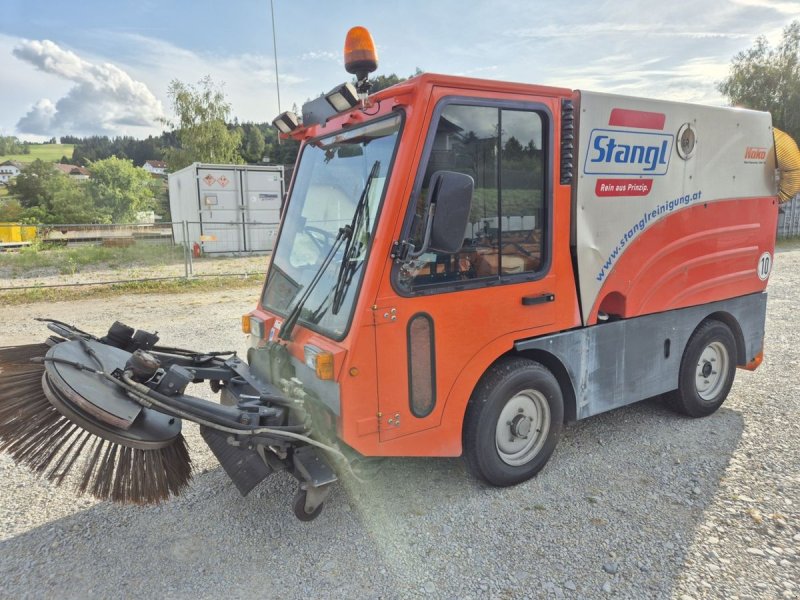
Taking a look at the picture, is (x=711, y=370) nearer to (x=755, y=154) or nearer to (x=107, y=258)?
(x=755, y=154)

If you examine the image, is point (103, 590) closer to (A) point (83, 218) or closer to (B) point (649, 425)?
(B) point (649, 425)

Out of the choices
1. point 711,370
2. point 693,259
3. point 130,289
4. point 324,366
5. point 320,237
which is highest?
point 320,237

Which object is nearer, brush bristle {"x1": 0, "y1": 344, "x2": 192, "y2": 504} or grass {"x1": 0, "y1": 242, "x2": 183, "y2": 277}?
brush bristle {"x1": 0, "y1": 344, "x2": 192, "y2": 504}

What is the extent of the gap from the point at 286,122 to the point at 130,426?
2.38m

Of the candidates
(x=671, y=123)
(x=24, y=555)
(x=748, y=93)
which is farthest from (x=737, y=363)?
(x=748, y=93)

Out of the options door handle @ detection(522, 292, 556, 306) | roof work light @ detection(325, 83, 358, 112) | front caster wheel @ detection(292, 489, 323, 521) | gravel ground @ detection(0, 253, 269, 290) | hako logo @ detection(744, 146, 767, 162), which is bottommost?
front caster wheel @ detection(292, 489, 323, 521)

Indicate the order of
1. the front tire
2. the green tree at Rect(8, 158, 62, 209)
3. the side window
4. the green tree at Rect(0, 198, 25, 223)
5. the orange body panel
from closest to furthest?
1. the side window
2. the front tire
3. the orange body panel
4. the green tree at Rect(0, 198, 25, 223)
5. the green tree at Rect(8, 158, 62, 209)

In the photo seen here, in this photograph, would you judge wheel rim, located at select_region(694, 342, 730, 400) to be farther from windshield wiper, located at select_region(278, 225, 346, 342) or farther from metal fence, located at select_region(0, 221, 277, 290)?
metal fence, located at select_region(0, 221, 277, 290)

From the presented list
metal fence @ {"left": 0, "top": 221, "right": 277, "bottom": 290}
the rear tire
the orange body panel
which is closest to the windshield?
the orange body panel

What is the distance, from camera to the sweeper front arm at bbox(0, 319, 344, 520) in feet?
7.60

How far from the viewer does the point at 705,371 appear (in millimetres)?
4516

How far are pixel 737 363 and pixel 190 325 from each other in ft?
23.9

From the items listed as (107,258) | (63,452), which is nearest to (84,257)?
(107,258)

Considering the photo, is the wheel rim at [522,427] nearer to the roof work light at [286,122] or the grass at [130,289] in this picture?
the roof work light at [286,122]
